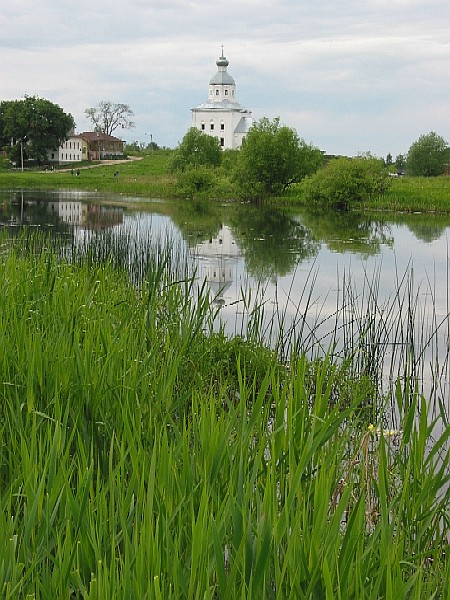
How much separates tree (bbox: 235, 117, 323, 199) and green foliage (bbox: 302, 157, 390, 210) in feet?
17.2

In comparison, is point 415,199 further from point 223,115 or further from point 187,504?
point 223,115

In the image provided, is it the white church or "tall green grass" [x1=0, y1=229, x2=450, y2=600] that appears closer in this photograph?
"tall green grass" [x1=0, y1=229, x2=450, y2=600]

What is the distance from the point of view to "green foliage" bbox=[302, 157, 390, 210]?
38312 millimetres

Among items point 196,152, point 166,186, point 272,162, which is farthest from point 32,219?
point 196,152

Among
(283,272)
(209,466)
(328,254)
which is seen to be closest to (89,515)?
(209,466)

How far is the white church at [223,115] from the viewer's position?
94375 millimetres

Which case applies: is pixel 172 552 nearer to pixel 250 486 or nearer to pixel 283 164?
pixel 250 486

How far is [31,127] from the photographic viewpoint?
3270 inches

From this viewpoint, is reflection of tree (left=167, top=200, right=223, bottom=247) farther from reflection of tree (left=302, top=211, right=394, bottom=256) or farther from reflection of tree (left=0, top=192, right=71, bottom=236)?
reflection of tree (left=0, top=192, right=71, bottom=236)

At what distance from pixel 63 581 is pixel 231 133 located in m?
94.8

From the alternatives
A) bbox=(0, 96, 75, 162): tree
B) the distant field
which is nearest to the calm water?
the distant field

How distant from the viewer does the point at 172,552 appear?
2.26m

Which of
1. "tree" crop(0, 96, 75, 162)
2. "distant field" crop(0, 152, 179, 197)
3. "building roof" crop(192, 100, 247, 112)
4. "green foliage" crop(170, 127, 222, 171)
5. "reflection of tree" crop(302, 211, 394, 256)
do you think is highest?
"building roof" crop(192, 100, 247, 112)

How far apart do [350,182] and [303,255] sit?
65.8ft
